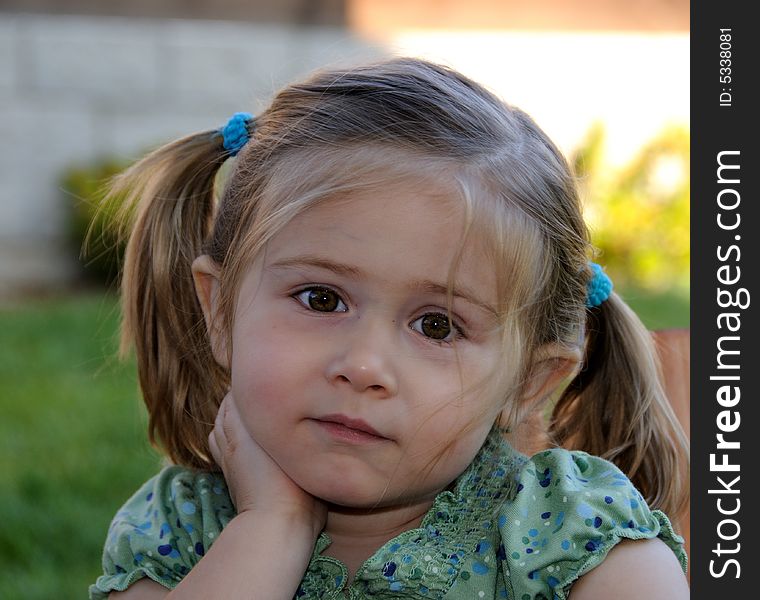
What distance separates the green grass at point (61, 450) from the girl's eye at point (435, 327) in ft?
2.88

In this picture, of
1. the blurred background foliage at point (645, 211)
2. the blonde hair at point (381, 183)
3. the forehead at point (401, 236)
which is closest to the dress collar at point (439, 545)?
the blonde hair at point (381, 183)

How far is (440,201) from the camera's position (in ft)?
5.52

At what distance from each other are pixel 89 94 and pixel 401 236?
6630 mm

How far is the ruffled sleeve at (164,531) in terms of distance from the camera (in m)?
1.86

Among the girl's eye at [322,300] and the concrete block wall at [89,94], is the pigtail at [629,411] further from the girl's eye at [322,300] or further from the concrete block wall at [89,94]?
the concrete block wall at [89,94]

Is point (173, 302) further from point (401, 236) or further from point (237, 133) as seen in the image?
point (401, 236)

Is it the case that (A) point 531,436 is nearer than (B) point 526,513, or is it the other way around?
(B) point 526,513

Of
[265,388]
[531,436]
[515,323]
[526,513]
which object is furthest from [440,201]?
[531,436]

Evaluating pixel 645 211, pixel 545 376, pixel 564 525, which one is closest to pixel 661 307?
pixel 645 211

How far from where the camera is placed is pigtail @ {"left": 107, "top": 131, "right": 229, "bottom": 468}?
6.99ft
